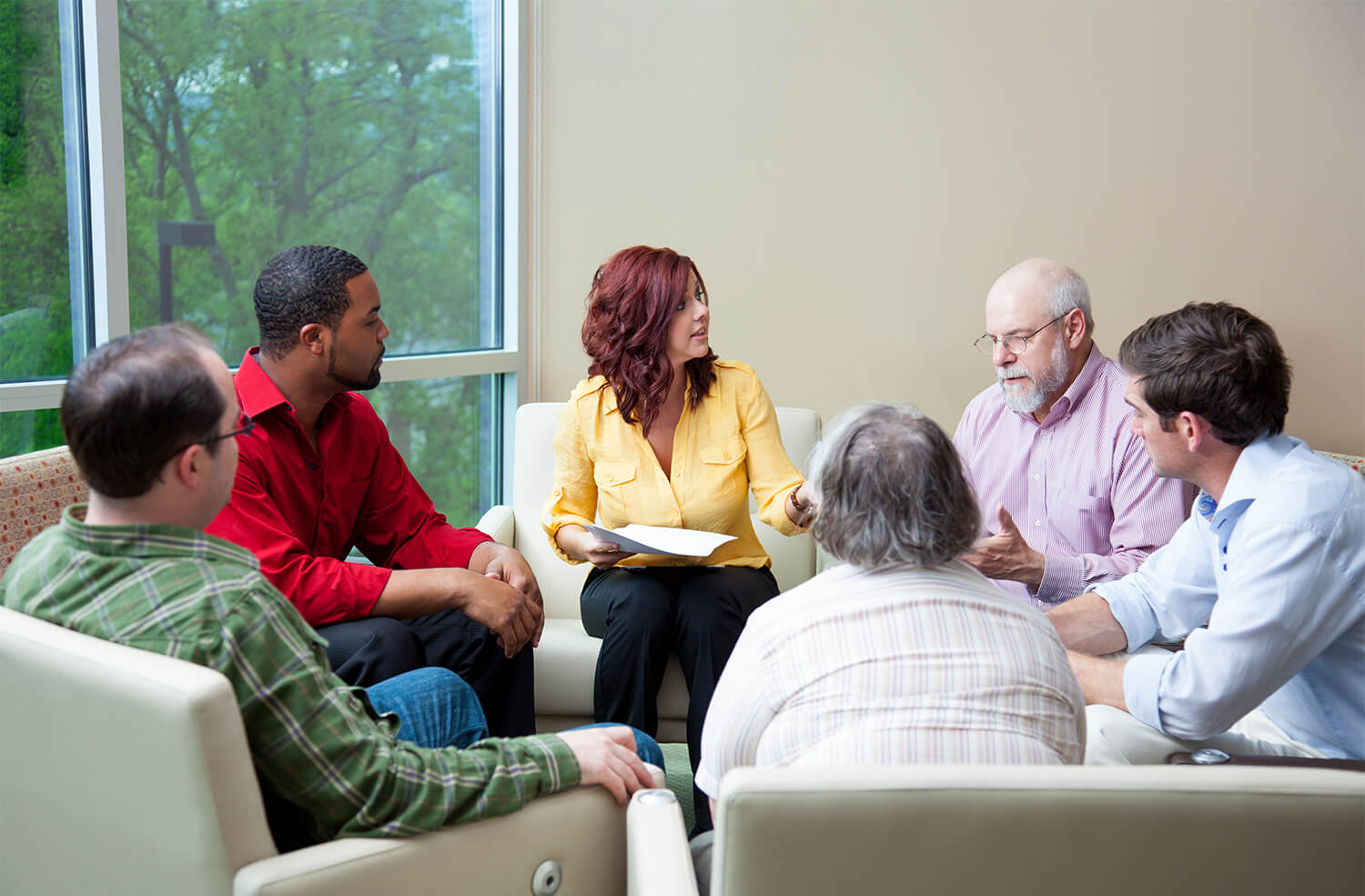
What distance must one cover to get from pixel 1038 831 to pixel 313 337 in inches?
64.3

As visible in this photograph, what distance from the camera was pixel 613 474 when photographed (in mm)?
2611

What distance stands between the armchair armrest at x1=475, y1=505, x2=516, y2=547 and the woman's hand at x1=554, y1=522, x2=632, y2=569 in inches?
11.9

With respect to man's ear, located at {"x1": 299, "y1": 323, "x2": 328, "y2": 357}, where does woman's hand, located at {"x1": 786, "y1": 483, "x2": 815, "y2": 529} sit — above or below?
below

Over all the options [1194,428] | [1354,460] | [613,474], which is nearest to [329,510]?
[613,474]

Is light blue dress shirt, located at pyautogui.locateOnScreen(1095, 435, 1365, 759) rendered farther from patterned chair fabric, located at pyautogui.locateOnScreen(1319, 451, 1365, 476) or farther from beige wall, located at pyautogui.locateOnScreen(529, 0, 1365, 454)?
beige wall, located at pyautogui.locateOnScreen(529, 0, 1365, 454)

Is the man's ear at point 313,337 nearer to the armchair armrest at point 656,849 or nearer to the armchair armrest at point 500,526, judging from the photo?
the armchair armrest at point 500,526

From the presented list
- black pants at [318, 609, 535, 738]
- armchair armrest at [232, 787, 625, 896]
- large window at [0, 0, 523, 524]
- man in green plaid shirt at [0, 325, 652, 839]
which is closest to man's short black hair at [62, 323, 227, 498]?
man in green plaid shirt at [0, 325, 652, 839]

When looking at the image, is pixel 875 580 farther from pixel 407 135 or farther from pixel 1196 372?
pixel 407 135

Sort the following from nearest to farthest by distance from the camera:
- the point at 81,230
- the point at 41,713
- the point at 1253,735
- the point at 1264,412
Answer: the point at 41,713 < the point at 1264,412 < the point at 1253,735 < the point at 81,230

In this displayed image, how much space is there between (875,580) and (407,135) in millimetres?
2785

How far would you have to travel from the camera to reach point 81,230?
2.33 meters

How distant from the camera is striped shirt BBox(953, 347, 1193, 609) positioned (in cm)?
240

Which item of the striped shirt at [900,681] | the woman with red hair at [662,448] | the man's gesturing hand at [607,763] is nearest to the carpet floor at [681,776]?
the woman with red hair at [662,448]

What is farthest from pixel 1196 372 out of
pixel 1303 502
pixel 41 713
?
pixel 41 713
